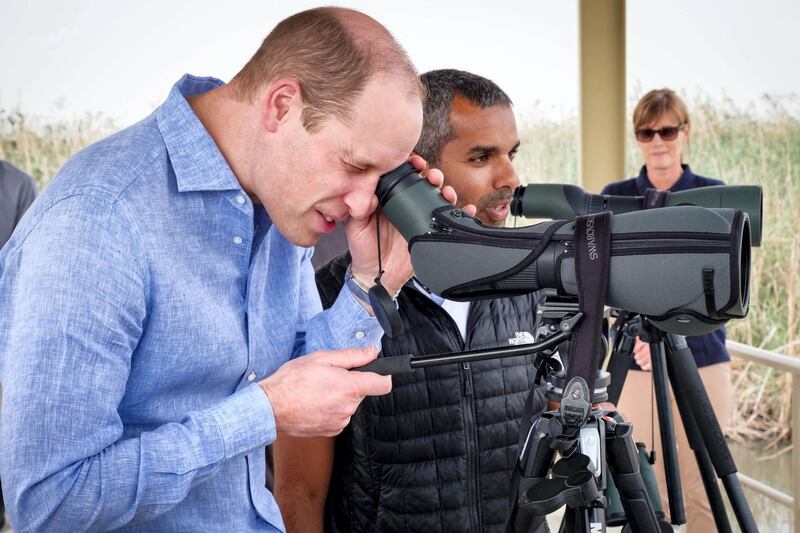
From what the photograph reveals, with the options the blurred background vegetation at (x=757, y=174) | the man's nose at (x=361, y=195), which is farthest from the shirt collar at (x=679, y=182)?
the man's nose at (x=361, y=195)

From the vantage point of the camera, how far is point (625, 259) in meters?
0.82

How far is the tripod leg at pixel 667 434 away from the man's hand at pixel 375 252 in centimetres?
51

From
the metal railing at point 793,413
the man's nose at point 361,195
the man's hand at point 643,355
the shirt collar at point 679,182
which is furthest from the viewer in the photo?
the shirt collar at point 679,182

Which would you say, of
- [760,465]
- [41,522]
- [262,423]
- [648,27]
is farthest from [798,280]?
[41,522]

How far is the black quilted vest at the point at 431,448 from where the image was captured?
128cm

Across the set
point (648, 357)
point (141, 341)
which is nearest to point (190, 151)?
point (141, 341)

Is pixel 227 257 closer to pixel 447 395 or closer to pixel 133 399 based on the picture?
pixel 133 399

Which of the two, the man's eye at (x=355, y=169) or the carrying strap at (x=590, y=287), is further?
the man's eye at (x=355, y=169)

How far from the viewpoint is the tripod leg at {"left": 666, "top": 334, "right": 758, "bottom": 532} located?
135 centimetres

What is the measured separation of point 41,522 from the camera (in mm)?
805

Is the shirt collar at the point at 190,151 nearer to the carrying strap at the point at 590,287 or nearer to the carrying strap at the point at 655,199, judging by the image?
the carrying strap at the point at 590,287

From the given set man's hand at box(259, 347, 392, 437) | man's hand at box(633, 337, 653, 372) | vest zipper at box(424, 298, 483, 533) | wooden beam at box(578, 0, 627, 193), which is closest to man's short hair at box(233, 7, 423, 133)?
man's hand at box(259, 347, 392, 437)

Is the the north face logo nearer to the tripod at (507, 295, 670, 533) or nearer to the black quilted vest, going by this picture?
the black quilted vest

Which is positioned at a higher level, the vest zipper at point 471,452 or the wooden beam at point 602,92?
the wooden beam at point 602,92
